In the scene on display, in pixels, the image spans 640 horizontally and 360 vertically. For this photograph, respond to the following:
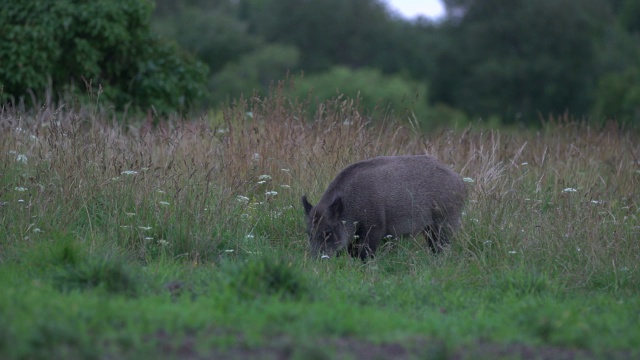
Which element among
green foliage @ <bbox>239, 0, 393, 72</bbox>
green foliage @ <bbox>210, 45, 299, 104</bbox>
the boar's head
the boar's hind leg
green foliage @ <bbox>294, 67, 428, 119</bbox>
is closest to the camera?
the boar's head

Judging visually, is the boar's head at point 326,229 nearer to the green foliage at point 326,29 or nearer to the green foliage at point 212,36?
the green foliage at point 212,36

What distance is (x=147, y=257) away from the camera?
804 centimetres

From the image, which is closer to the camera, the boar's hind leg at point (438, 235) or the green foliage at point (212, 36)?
the boar's hind leg at point (438, 235)

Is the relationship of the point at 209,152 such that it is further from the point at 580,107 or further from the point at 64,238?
the point at 580,107

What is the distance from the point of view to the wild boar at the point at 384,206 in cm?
852

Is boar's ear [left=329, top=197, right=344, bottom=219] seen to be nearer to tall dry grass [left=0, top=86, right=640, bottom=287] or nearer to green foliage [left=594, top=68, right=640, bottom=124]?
tall dry grass [left=0, top=86, right=640, bottom=287]

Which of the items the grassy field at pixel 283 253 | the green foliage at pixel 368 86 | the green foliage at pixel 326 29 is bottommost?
the green foliage at pixel 368 86

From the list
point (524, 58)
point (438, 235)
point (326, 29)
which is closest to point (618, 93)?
point (524, 58)

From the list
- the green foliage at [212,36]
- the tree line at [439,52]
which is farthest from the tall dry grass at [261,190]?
the green foliage at [212,36]

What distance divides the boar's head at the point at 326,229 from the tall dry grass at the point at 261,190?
0.38 metres

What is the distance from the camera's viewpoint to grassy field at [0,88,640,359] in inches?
211

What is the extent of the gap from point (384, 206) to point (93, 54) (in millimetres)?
8501

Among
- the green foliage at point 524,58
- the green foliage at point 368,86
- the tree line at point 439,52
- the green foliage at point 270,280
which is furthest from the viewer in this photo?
the green foliage at point 524,58

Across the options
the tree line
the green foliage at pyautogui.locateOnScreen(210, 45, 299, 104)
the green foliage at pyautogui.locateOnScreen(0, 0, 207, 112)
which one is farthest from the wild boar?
the green foliage at pyautogui.locateOnScreen(210, 45, 299, 104)
